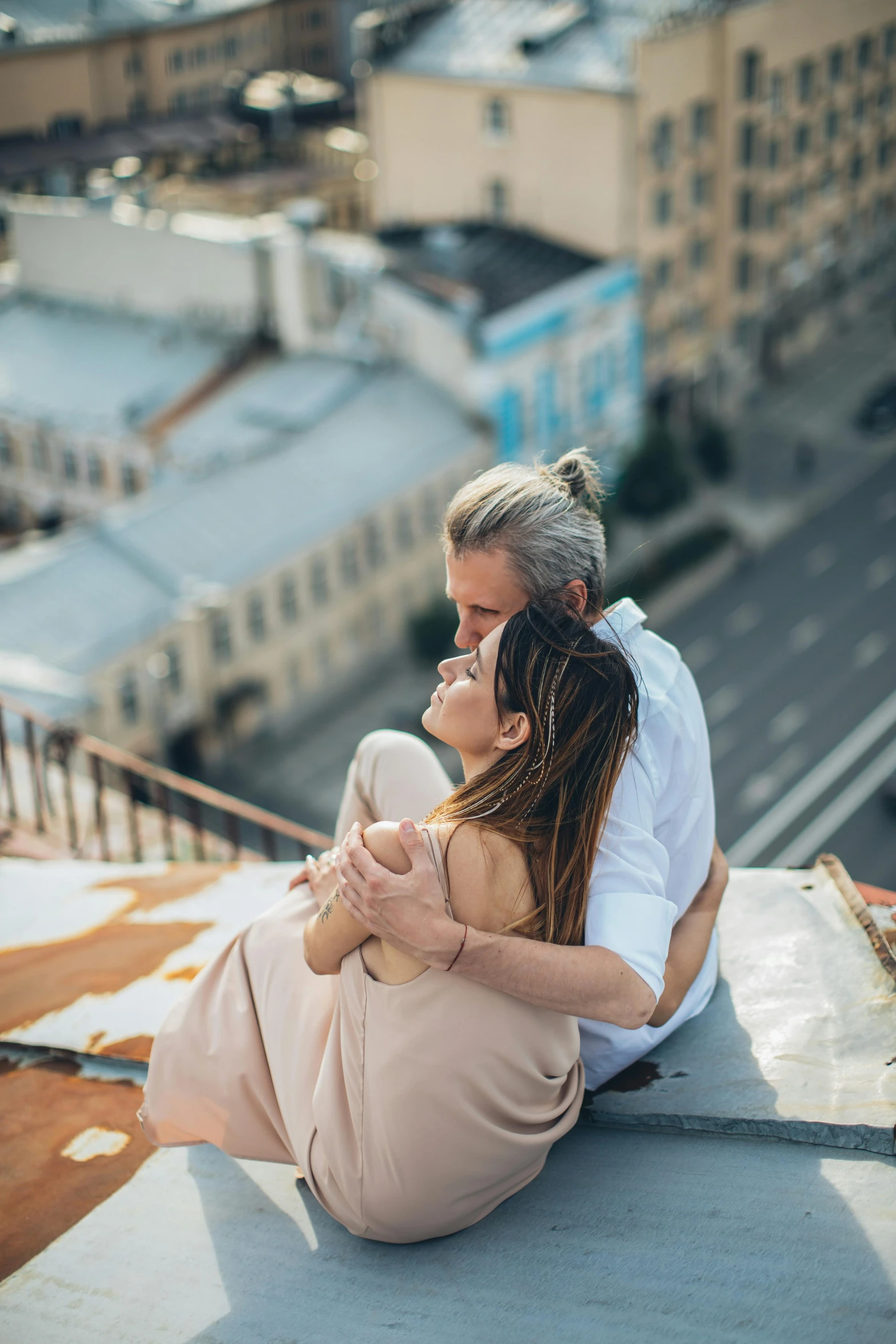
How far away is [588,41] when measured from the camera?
32250 mm

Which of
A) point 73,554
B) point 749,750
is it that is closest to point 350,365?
point 73,554

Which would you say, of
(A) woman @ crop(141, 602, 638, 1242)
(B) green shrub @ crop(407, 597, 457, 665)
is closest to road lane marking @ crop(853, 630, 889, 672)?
(B) green shrub @ crop(407, 597, 457, 665)

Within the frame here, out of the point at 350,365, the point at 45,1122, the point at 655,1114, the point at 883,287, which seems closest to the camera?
the point at 655,1114

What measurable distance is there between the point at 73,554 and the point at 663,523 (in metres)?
13.8

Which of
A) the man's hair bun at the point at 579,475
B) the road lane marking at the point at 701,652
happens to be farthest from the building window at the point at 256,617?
the man's hair bun at the point at 579,475

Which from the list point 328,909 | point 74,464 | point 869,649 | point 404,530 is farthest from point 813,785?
point 328,909

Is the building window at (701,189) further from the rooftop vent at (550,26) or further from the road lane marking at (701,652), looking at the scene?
the road lane marking at (701,652)

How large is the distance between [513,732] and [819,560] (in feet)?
95.2

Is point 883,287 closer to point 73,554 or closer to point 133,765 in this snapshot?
point 73,554

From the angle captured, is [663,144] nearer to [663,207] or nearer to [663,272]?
[663,207]

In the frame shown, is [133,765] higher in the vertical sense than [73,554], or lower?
higher

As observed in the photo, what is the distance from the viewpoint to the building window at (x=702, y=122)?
1321 inches

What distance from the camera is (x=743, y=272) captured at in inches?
1467

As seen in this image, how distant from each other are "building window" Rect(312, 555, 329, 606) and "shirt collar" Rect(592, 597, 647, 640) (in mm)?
21415
